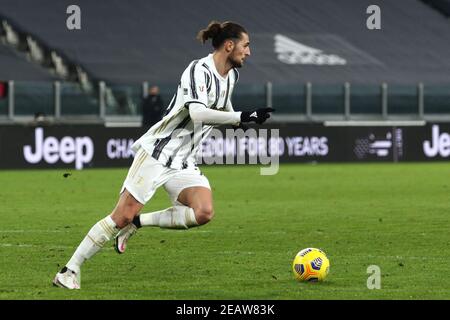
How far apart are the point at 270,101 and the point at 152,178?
945 inches

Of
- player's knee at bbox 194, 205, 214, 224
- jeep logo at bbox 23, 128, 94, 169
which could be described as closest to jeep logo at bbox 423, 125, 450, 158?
jeep logo at bbox 23, 128, 94, 169

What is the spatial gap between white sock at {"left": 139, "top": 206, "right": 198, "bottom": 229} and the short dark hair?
1.40m

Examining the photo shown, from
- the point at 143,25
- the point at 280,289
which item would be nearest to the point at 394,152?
the point at 143,25

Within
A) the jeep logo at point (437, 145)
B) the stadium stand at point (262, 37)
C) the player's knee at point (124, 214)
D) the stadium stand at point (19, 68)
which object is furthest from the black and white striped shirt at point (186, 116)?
the stadium stand at point (262, 37)

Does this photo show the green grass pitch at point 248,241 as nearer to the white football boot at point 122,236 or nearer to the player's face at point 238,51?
the white football boot at point 122,236

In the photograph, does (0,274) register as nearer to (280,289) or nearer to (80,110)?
(280,289)

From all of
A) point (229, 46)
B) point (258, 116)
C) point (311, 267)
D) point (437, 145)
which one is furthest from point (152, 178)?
point (437, 145)

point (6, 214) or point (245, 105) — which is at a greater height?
point (245, 105)

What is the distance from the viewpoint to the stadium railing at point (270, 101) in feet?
102

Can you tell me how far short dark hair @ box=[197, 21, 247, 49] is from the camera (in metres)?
9.84

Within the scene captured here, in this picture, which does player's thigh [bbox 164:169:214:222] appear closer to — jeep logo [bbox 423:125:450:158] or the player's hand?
the player's hand

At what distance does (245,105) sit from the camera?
33.2 m
